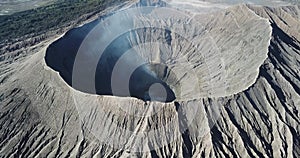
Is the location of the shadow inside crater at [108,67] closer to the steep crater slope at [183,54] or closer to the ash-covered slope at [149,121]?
the steep crater slope at [183,54]

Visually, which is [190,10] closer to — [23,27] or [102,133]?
[23,27]

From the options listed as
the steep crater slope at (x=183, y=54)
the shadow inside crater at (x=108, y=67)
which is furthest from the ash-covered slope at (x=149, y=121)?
the shadow inside crater at (x=108, y=67)

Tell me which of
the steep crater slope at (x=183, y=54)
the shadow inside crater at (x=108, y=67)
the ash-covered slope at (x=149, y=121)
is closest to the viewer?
the ash-covered slope at (x=149, y=121)

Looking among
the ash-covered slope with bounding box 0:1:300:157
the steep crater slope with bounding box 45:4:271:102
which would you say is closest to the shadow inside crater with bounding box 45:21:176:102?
the steep crater slope with bounding box 45:4:271:102

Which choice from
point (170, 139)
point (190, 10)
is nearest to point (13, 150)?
point (170, 139)

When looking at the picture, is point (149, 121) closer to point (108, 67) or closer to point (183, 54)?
point (108, 67)

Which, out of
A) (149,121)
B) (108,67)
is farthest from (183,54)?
(149,121)

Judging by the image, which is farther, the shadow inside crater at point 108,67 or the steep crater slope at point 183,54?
the steep crater slope at point 183,54
